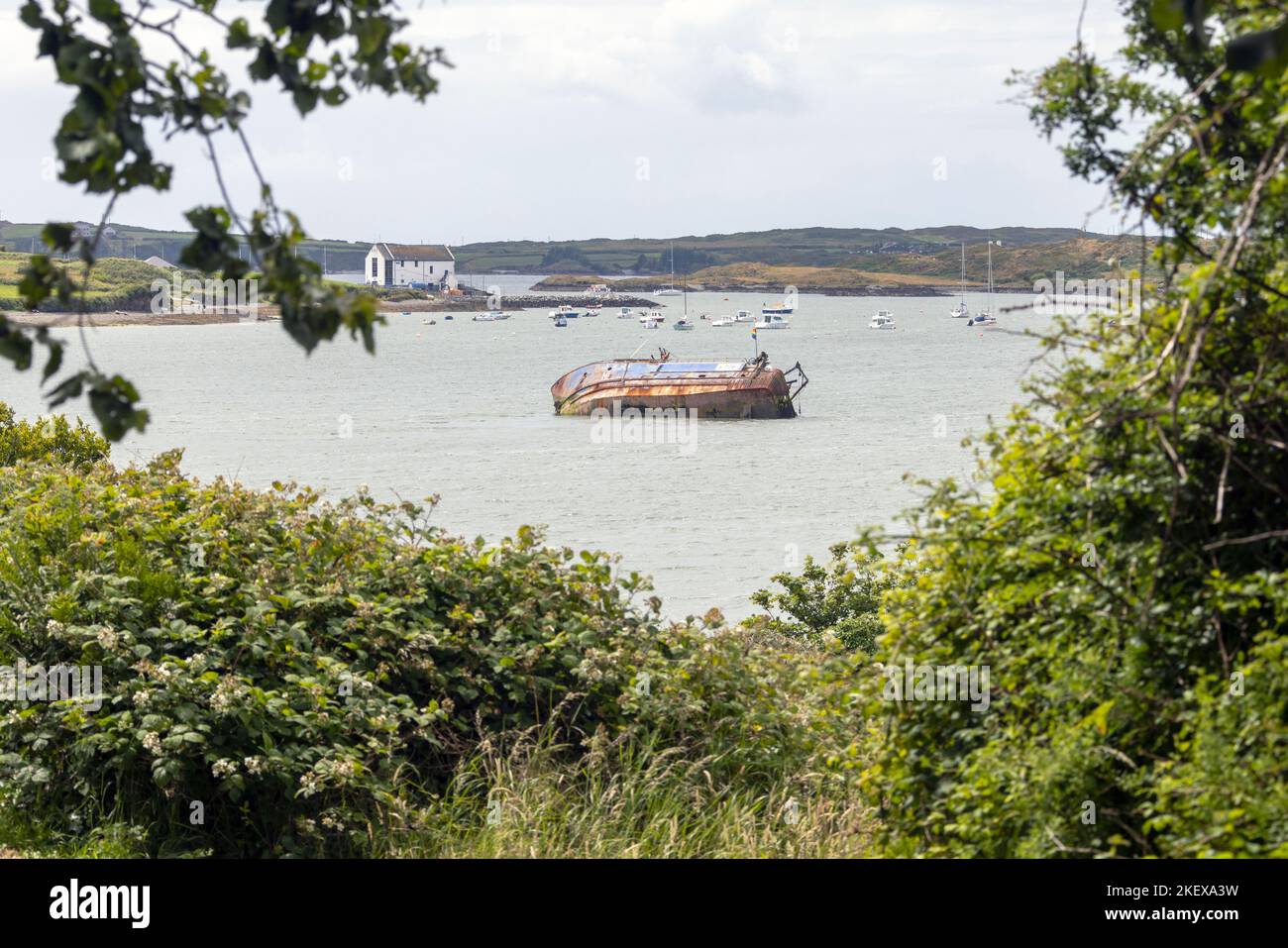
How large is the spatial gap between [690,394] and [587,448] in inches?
544

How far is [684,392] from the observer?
65.8 m

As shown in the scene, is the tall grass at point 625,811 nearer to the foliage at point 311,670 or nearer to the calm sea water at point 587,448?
the foliage at point 311,670

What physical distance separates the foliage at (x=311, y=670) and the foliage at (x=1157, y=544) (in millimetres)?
1360

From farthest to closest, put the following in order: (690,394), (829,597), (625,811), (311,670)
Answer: (690,394) → (829,597) → (311,670) → (625,811)

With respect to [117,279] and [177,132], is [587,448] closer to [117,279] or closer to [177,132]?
[177,132]

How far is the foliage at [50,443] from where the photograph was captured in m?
14.6

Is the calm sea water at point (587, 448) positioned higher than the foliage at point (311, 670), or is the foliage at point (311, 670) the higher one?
the foliage at point (311, 670)

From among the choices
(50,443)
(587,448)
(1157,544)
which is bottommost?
(587,448)

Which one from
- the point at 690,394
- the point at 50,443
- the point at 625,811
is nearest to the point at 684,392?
the point at 690,394

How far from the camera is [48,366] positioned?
121 inches

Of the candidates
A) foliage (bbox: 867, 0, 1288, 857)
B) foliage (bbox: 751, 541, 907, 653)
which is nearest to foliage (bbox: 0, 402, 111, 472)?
foliage (bbox: 751, 541, 907, 653)

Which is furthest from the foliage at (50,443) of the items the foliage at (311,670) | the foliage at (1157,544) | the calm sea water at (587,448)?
the foliage at (1157,544)
